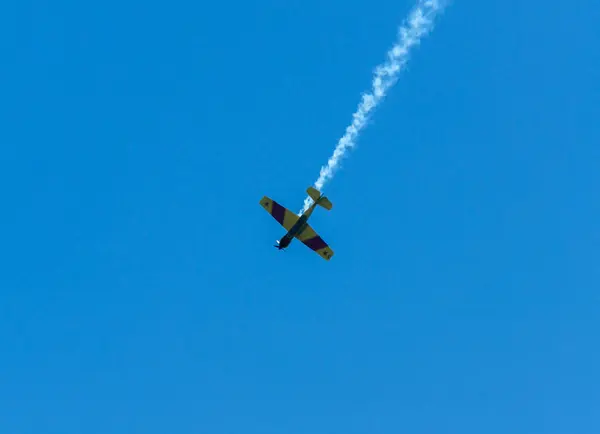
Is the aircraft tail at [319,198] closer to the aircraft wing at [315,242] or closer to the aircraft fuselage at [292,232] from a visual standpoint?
the aircraft fuselage at [292,232]

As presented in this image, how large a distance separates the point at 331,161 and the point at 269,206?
579cm

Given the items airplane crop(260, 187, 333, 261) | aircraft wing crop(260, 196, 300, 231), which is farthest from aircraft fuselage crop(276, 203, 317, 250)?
aircraft wing crop(260, 196, 300, 231)

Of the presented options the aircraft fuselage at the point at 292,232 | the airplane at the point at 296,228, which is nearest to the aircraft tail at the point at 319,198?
the airplane at the point at 296,228

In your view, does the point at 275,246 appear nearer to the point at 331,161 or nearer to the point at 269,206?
the point at 269,206

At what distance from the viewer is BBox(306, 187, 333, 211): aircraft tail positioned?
56156 millimetres

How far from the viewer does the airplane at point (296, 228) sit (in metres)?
58.8

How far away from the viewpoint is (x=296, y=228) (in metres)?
58.9

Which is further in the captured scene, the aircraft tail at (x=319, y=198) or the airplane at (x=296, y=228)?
the airplane at (x=296, y=228)

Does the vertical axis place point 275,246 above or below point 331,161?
below

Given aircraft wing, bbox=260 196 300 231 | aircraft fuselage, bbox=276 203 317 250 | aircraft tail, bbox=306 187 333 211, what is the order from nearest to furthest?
aircraft tail, bbox=306 187 333 211 < aircraft fuselage, bbox=276 203 317 250 < aircraft wing, bbox=260 196 300 231

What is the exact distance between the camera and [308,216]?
5825 centimetres

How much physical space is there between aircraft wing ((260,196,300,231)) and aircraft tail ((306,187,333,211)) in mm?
3022

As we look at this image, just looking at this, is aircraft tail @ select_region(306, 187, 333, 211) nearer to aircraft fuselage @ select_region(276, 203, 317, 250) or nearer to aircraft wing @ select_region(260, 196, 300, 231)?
aircraft fuselage @ select_region(276, 203, 317, 250)

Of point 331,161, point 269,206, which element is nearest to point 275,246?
point 269,206
